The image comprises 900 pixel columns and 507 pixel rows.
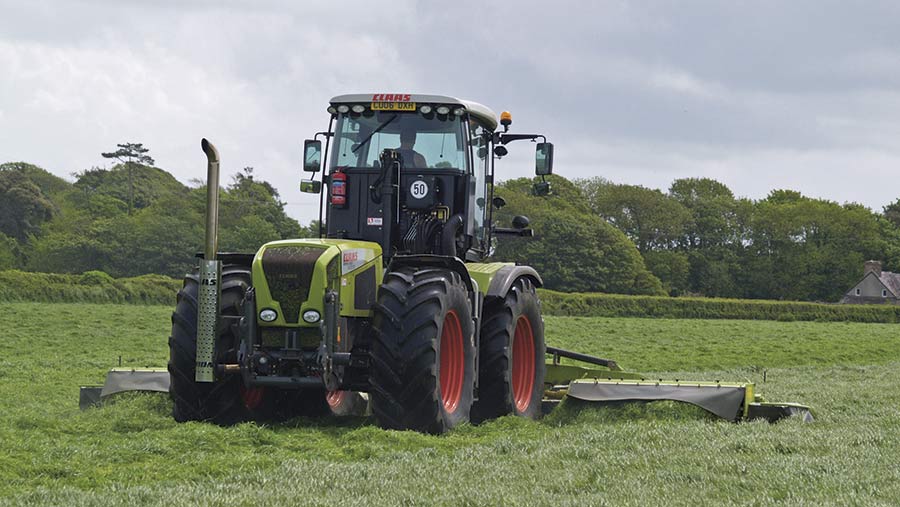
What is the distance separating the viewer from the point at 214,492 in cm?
662

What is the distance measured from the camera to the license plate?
11.2m

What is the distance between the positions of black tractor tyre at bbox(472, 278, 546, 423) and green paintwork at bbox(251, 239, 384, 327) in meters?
1.77

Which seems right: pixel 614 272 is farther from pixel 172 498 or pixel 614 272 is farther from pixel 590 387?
pixel 172 498

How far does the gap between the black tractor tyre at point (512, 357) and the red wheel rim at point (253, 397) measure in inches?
86.9

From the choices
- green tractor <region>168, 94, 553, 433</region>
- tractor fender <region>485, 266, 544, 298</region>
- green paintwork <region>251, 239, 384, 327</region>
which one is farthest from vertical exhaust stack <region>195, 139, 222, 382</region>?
tractor fender <region>485, 266, 544, 298</region>

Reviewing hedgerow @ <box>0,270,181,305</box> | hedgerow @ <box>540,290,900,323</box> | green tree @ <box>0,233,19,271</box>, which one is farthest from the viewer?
green tree @ <box>0,233,19,271</box>

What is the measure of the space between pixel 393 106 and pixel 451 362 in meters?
2.71

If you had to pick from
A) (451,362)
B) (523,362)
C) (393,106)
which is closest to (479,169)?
(393,106)

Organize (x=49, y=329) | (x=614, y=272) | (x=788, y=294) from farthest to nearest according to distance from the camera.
A: (x=788, y=294) < (x=614, y=272) < (x=49, y=329)

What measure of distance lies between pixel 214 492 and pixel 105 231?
2471 inches

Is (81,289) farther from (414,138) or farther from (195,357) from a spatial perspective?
(195,357)

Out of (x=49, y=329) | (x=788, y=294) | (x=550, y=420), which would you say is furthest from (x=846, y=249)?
(x=550, y=420)

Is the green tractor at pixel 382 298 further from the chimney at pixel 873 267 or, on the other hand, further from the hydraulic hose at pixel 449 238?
the chimney at pixel 873 267

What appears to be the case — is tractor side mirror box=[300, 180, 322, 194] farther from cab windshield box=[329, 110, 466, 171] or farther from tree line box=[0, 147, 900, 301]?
tree line box=[0, 147, 900, 301]
